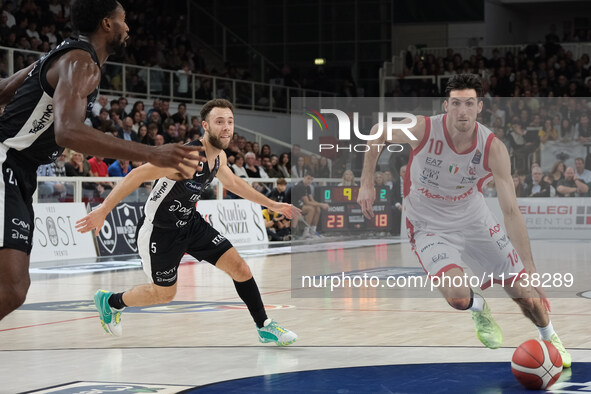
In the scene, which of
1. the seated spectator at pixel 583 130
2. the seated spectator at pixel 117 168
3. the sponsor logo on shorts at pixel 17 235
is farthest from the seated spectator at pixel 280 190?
the sponsor logo on shorts at pixel 17 235

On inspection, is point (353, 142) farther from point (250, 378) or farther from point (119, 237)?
point (250, 378)

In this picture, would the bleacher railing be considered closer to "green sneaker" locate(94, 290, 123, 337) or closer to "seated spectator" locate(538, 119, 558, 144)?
"seated spectator" locate(538, 119, 558, 144)

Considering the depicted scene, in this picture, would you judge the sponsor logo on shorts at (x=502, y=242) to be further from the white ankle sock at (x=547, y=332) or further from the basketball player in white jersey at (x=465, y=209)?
the white ankle sock at (x=547, y=332)

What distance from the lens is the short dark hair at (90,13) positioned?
16.9 feet

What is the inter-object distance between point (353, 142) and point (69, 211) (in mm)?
10418

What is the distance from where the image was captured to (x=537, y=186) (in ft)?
68.7

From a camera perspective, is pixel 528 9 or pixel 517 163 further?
pixel 528 9

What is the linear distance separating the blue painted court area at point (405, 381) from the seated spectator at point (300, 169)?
16.2 m

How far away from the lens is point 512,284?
6.79 m

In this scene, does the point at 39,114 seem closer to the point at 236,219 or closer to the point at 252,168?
the point at 236,219

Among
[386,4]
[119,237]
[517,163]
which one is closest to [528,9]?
[386,4]

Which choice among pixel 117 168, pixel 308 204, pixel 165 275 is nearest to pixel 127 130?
pixel 117 168

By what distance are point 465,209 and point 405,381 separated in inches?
64.4

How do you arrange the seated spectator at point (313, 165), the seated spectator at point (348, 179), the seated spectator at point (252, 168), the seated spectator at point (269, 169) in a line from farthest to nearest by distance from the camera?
the seated spectator at point (269, 169) → the seated spectator at point (313, 165) → the seated spectator at point (348, 179) → the seated spectator at point (252, 168)
